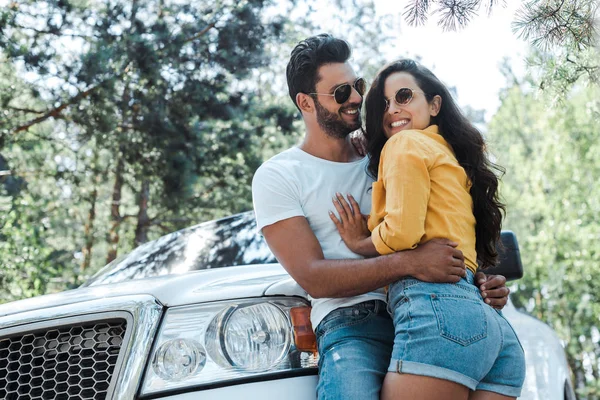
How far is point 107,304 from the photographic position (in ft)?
7.92

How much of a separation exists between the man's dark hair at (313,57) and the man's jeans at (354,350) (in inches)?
41.1

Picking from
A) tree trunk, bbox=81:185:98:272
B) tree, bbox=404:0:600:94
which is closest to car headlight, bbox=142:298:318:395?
tree, bbox=404:0:600:94

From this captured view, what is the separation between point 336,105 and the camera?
303 centimetres

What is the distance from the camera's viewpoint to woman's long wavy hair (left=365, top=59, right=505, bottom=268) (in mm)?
2643

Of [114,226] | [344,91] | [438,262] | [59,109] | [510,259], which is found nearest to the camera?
[438,262]

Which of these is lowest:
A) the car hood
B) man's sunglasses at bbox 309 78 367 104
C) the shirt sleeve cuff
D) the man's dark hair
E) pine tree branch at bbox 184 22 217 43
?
the car hood

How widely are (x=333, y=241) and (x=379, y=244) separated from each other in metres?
0.35

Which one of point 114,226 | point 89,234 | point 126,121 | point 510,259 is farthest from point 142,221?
point 510,259

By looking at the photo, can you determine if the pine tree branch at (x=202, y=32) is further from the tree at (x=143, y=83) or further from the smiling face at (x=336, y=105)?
the smiling face at (x=336, y=105)

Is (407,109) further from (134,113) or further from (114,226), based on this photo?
(114,226)

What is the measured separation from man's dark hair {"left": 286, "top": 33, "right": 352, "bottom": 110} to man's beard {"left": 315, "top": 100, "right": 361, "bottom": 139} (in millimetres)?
104

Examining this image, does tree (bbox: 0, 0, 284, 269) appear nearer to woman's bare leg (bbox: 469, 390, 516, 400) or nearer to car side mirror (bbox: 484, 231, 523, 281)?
car side mirror (bbox: 484, 231, 523, 281)

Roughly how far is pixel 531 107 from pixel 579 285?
43.0 feet

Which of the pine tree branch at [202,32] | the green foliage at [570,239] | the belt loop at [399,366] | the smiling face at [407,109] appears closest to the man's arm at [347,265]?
the belt loop at [399,366]
